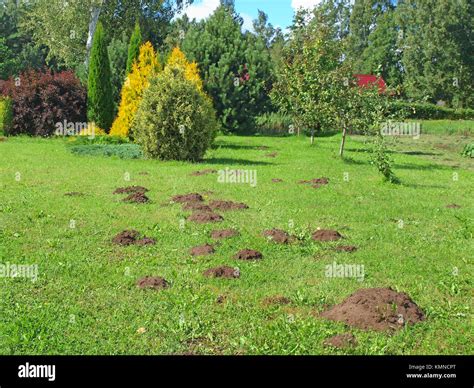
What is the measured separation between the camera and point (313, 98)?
2208 cm

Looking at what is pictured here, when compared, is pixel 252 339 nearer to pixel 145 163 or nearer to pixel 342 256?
pixel 342 256

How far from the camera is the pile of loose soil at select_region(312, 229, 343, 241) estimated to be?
922 centimetres

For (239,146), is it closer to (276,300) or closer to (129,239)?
(129,239)

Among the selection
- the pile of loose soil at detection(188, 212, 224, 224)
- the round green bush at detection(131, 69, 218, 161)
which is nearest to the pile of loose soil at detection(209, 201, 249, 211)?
the pile of loose soil at detection(188, 212, 224, 224)

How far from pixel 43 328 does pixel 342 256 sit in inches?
172

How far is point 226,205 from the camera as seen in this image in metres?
11.5

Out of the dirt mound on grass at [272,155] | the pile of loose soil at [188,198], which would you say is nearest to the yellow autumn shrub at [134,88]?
the dirt mound on grass at [272,155]

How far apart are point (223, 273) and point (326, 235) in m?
2.63

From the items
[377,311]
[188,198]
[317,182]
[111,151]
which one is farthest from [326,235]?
[111,151]

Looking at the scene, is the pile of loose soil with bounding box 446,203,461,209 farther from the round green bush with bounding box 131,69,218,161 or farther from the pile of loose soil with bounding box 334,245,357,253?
the round green bush with bounding box 131,69,218,161

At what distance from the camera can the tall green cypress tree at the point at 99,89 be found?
27156 millimetres

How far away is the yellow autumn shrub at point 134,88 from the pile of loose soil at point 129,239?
15.2 metres

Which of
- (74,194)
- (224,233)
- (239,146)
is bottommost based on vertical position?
(224,233)

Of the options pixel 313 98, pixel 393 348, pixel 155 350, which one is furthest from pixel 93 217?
pixel 313 98
